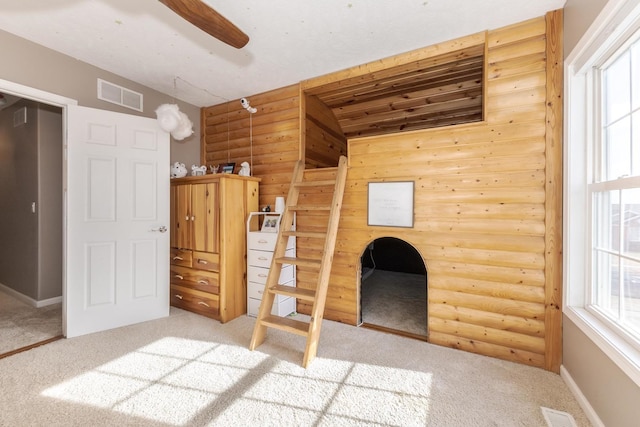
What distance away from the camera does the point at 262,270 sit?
283 cm

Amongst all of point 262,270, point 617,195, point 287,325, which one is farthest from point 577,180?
point 262,270

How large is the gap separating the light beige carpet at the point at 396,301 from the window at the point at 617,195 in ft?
4.41

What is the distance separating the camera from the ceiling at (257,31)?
1894mm

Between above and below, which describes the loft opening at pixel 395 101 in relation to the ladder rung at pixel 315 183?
above

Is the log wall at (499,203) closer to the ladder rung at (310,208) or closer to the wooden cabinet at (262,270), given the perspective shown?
the ladder rung at (310,208)

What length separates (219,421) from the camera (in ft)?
4.78

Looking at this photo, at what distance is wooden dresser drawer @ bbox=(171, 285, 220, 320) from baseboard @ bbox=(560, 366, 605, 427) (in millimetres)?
2747

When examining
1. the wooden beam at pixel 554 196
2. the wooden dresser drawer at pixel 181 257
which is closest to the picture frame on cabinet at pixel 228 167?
the wooden dresser drawer at pixel 181 257

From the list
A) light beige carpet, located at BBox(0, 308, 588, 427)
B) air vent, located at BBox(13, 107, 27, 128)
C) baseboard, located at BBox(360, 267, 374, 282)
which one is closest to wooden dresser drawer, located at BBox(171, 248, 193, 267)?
light beige carpet, located at BBox(0, 308, 588, 427)

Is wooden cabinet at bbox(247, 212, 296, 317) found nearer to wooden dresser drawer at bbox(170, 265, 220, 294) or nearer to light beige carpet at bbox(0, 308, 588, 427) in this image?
wooden dresser drawer at bbox(170, 265, 220, 294)

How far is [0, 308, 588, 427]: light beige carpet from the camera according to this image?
1.49m

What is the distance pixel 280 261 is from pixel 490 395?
5.47 ft

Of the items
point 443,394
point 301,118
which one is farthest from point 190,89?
point 443,394

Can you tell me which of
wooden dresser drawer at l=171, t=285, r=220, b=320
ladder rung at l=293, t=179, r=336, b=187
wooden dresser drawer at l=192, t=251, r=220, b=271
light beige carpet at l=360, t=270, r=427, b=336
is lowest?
light beige carpet at l=360, t=270, r=427, b=336
